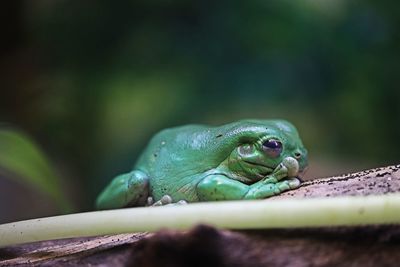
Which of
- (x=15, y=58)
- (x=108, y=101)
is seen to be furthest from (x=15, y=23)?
(x=108, y=101)

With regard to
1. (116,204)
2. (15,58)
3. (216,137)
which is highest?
(15,58)

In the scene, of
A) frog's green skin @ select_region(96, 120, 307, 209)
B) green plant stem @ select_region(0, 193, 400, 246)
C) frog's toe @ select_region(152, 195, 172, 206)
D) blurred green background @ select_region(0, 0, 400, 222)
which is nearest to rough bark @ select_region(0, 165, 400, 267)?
green plant stem @ select_region(0, 193, 400, 246)

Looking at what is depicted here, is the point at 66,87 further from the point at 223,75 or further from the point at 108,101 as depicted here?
the point at 223,75

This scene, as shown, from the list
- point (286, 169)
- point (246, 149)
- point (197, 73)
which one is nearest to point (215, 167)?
point (246, 149)

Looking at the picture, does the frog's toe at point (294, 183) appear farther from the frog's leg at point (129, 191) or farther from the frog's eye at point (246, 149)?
the frog's leg at point (129, 191)

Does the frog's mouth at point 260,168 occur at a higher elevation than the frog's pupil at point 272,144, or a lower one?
lower

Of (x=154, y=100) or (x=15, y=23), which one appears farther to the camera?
(x=15, y=23)

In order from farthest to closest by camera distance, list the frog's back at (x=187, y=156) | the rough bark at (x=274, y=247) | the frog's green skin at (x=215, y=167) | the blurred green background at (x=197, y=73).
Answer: the blurred green background at (x=197, y=73) → the frog's back at (x=187, y=156) → the frog's green skin at (x=215, y=167) → the rough bark at (x=274, y=247)

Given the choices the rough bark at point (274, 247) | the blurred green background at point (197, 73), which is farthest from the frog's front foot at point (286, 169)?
the blurred green background at point (197, 73)
